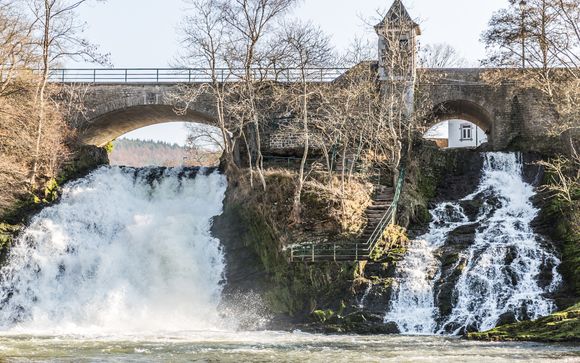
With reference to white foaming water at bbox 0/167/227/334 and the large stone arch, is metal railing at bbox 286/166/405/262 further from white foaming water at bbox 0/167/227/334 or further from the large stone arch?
the large stone arch

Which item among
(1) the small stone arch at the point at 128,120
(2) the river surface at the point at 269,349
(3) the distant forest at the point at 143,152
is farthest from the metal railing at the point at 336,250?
(3) the distant forest at the point at 143,152

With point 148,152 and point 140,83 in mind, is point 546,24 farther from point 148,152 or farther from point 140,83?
point 148,152

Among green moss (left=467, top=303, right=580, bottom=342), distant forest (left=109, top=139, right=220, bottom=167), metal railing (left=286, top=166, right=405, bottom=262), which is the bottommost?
green moss (left=467, top=303, right=580, bottom=342)

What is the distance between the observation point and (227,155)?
145 ft

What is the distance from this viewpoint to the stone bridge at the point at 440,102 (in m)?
46.6

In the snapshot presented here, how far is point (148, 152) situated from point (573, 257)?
139m

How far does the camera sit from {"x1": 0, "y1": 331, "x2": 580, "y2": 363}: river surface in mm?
24094

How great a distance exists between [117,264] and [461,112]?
74.7ft

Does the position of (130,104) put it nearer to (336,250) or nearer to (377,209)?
(377,209)

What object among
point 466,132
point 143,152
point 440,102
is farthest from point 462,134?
point 143,152

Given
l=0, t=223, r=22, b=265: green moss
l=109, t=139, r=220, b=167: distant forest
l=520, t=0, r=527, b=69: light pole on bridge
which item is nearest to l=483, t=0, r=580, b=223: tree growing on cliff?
l=520, t=0, r=527, b=69: light pole on bridge

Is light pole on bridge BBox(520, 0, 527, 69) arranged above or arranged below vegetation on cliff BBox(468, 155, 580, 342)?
above

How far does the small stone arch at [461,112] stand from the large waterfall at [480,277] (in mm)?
9047

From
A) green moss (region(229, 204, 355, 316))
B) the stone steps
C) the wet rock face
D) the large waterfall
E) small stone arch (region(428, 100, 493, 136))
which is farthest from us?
small stone arch (region(428, 100, 493, 136))
